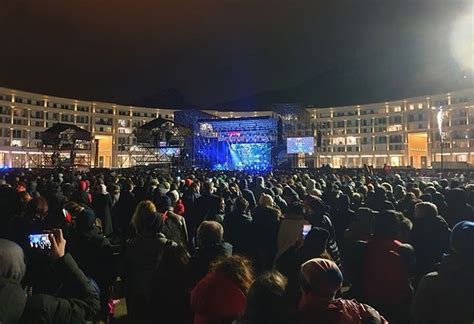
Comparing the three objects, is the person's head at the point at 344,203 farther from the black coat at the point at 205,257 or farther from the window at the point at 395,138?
the window at the point at 395,138

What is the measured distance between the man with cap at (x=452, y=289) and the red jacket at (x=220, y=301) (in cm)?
139

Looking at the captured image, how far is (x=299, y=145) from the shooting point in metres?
44.2

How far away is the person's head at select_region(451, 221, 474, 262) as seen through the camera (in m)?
3.17

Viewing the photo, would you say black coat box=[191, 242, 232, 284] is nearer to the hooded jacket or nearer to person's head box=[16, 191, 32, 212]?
the hooded jacket

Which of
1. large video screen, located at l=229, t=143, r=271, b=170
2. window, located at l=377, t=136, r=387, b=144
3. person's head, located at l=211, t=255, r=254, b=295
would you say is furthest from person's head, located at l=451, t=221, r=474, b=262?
window, located at l=377, t=136, r=387, b=144

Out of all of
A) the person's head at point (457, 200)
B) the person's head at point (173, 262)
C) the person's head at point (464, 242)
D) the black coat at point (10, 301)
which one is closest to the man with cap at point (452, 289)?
the person's head at point (464, 242)

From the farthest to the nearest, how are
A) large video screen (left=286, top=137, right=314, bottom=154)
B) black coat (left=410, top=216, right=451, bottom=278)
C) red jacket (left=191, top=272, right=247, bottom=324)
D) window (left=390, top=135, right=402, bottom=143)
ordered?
1. window (left=390, top=135, right=402, bottom=143)
2. large video screen (left=286, top=137, right=314, bottom=154)
3. black coat (left=410, top=216, right=451, bottom=278)
4. red jacket (left=191, top=272, right=247, bottom=324)

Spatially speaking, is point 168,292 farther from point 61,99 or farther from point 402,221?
point 61,99

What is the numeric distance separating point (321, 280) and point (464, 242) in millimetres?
1418

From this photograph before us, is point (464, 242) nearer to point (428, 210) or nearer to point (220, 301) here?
point (220, 301)

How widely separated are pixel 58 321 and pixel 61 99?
269 ft

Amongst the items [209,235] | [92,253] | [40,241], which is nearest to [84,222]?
[92,253]

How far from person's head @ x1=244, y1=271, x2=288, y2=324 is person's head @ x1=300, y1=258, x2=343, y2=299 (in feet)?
0.58

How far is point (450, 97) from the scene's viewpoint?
243 ft
